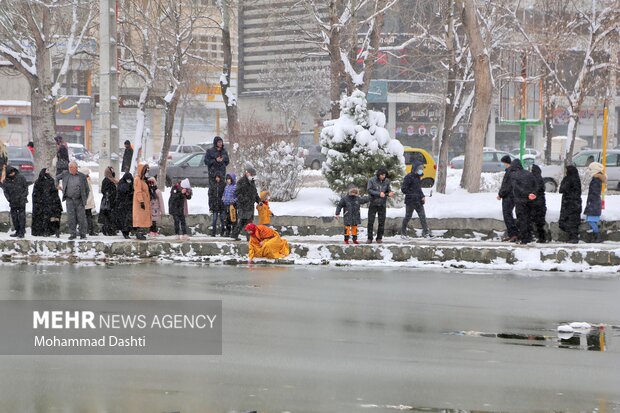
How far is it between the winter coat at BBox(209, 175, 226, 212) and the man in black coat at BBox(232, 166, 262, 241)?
1092mm

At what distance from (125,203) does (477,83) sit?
963 centimetres

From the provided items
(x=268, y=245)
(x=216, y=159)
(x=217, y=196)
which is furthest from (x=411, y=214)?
(x=216, y=159)

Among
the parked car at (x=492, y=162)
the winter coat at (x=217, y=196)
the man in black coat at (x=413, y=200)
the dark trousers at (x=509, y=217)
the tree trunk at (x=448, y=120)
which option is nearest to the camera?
the dark trousers at (x=509, y=217)

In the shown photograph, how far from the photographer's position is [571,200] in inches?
800


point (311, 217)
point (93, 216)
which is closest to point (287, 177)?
point (311, 217)

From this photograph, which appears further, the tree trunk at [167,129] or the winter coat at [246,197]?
the tree trunk at [167,129]

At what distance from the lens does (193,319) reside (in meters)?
12.0

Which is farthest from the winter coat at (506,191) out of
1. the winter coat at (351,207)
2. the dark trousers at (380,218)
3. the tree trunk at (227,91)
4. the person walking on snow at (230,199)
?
the tree trunk at (227,91)

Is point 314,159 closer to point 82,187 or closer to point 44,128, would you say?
point 44,128

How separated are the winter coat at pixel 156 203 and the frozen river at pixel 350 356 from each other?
5075 mm

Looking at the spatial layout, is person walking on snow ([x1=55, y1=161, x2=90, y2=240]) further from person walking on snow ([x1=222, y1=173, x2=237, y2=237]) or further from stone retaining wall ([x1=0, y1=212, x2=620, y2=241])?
person walking on snow ([x1=222, y1=173, x2=237, y2=237])

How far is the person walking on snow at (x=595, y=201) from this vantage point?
20312 millimetres

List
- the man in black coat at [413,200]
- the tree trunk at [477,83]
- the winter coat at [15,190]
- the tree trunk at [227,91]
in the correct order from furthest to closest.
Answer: the tree trunk at [227,91]
the tree trunk at [477,83]
the man in black coat at [413,200]
the winter coat at [15,190]

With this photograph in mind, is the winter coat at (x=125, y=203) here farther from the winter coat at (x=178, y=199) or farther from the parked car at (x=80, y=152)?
the parked car at (x=80, y=152)
